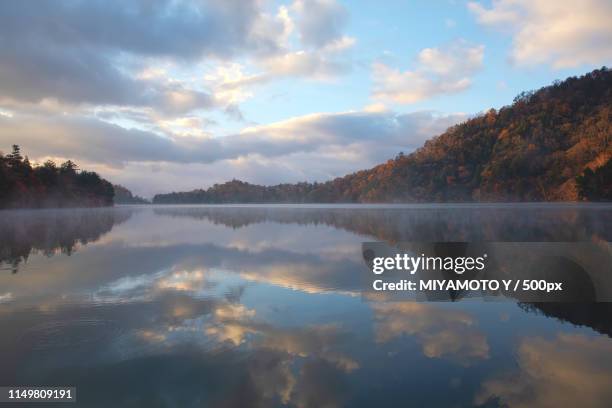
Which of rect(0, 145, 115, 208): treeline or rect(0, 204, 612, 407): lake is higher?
rect(0, 145, 115, 208): treeline

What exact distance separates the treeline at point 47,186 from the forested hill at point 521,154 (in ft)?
400

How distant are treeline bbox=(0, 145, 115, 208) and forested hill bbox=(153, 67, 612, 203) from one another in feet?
400

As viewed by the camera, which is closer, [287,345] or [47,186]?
[287,345]

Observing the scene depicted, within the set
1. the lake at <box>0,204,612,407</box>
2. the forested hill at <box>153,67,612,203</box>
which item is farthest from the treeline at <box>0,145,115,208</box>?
the forested hill at <box>153,67,612,203</box>

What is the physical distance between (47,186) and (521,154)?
152190mm

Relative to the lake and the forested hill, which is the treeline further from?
the forested hill

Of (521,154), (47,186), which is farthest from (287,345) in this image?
(521,154)

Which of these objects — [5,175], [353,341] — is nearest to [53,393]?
[353,341]

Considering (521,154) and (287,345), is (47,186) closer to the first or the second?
(287,345)

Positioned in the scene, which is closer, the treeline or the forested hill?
the treeline

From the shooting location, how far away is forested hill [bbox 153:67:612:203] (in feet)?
398

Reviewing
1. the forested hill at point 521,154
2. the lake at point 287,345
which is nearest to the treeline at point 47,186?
the lake at point 287,345

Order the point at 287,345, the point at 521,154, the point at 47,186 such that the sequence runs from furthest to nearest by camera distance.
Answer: the point at 521,154, the point at 47,186, the point at 287,345

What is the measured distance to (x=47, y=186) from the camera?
382ft
